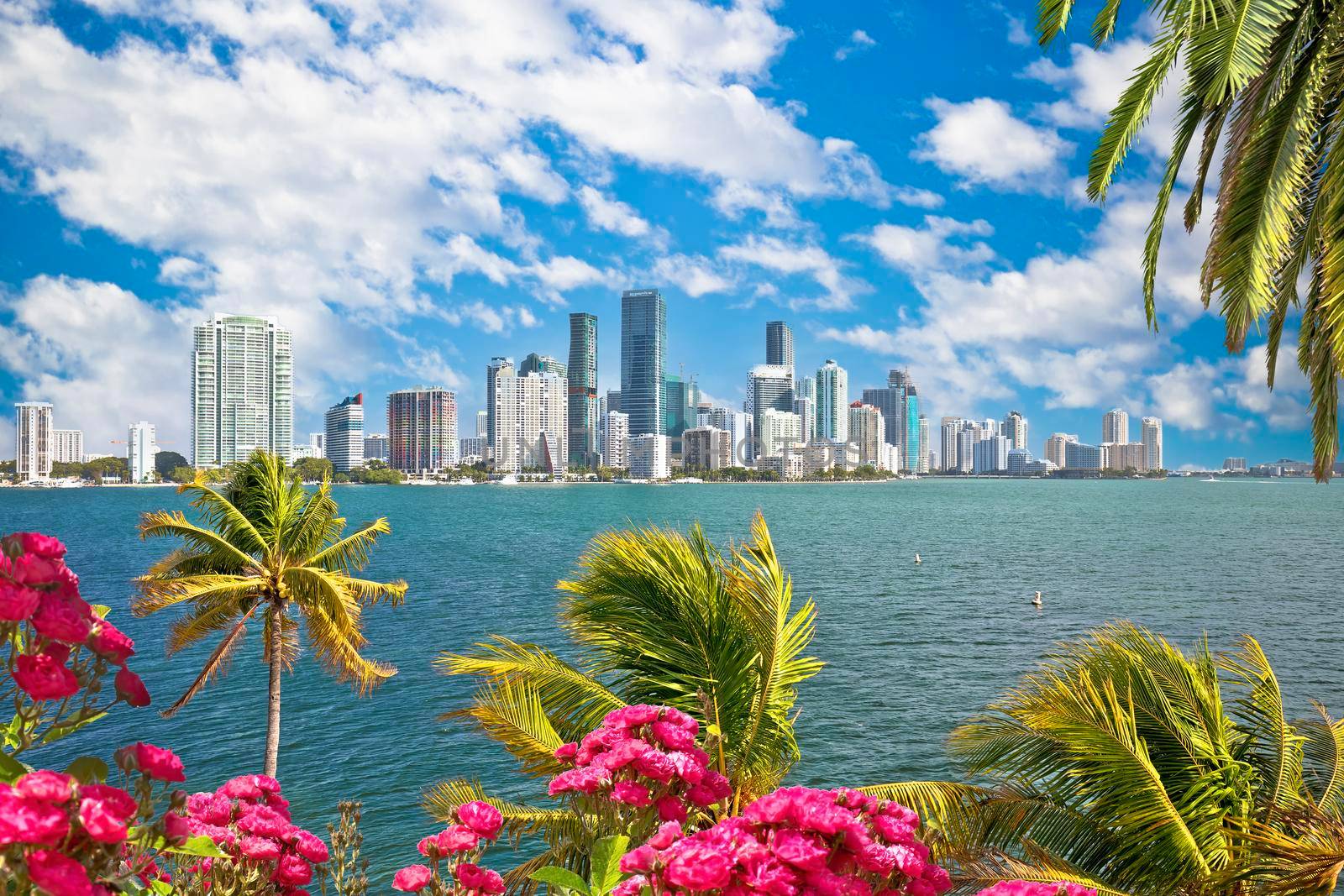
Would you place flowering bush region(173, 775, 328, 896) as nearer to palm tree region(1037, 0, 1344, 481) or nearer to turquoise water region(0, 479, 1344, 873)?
palm tree region(1037, 0, 1344, 481)

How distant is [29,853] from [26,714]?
1.84 ft

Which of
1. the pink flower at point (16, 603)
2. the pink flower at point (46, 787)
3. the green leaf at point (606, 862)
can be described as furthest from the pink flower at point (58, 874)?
the green leaf at point (606, 862)

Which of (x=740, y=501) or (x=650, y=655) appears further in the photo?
(x=740, y=501)

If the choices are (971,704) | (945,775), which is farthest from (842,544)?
(945,775)

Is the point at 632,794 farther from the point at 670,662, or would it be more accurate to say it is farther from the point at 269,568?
the point at 269,568

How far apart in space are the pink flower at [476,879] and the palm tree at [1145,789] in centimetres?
305

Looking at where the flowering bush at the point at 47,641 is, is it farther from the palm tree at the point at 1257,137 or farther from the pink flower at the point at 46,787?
the palm tree at the point at 1257,137

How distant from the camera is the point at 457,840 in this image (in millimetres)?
3789

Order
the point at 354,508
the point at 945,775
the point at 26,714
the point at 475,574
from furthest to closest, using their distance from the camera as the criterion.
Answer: the point at 354,508 < the point at 475,574 < the point at 945,775 < the point at 26,714

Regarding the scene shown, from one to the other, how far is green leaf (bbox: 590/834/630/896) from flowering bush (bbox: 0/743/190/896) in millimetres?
1750

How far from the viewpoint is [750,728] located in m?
7.84

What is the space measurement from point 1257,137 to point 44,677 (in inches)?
269

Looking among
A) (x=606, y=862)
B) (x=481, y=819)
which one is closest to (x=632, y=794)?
(x=606, y=862)

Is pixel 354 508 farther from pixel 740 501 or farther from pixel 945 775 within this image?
pixel 945 775
